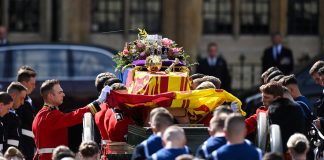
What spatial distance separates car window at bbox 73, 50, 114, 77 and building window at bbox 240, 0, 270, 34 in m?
8.66

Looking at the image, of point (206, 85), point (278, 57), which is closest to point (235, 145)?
point (206, 85)

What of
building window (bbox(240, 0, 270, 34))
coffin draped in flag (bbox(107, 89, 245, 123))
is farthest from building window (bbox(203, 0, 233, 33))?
coffin draped in flag (bbox(107, 89, 245, 123))

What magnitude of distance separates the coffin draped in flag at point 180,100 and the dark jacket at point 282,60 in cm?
1240

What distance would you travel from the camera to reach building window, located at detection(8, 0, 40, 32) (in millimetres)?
31703

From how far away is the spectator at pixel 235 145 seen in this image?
13164mm

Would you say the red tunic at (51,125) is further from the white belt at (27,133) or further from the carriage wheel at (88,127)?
the white belt at (27,133)

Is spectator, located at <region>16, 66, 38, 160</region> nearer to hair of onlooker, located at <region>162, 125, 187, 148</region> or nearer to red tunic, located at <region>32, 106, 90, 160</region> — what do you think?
red tunic, located at <region>32, 106, 90, 160</region>

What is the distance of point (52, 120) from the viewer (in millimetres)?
16594

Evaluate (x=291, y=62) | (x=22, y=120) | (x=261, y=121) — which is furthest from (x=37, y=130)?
(x=291, y=62)

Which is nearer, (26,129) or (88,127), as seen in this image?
(88,127)

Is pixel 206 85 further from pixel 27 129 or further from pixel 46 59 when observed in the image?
pixel 46 59

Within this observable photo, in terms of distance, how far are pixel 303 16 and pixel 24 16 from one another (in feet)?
21.0

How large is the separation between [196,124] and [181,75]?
2.68 feet

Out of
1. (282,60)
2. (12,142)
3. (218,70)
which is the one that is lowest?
(218,70)
